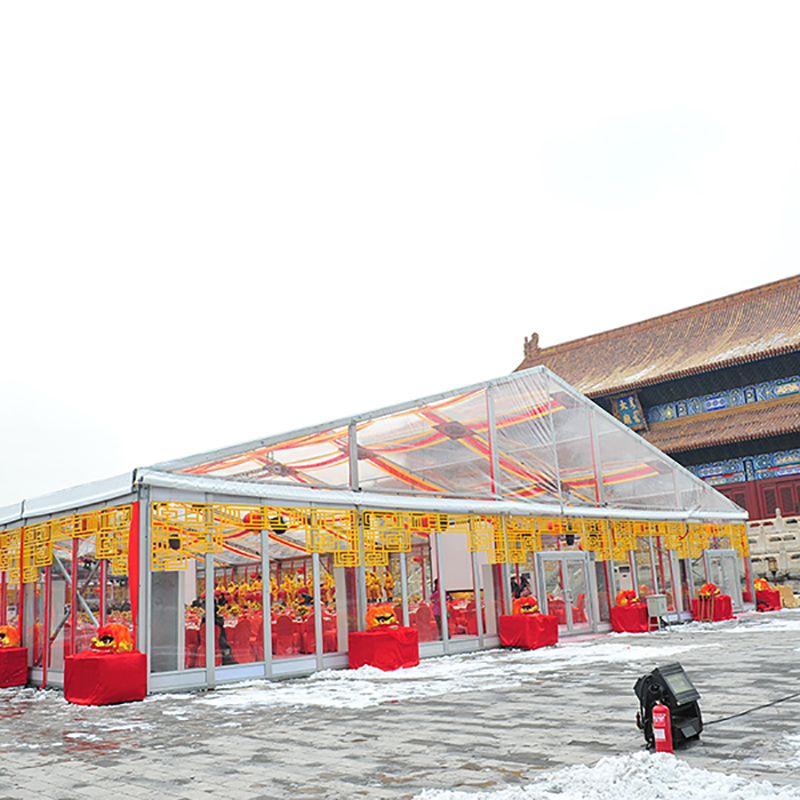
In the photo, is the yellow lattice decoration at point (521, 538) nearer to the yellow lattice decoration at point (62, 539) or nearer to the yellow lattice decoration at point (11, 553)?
the yellow lattice decoration at point (62, 539)

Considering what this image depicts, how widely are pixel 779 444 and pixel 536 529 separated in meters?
16.8

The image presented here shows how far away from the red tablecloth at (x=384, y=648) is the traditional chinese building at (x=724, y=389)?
784 inches

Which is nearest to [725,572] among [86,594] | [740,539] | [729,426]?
[740,539]

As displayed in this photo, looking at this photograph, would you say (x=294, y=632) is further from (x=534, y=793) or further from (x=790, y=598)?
(x=790, y=598)

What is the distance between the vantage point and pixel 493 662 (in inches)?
464

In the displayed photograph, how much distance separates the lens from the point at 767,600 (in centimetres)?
2131

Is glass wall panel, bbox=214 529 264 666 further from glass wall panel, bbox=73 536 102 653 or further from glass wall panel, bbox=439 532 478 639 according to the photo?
glass wall panel, bbox=439 532 478 639

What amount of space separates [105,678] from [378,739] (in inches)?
160

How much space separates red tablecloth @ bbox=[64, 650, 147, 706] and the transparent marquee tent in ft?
1.27

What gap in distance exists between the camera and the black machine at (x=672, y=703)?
17.2 feet

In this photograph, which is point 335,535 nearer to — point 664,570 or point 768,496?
point 664,570

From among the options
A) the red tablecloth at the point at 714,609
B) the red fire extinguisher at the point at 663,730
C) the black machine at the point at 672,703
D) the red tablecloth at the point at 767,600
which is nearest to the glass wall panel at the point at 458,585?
the red tablecloth at the point at 714,609

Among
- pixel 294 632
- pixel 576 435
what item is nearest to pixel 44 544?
pixel 294 632

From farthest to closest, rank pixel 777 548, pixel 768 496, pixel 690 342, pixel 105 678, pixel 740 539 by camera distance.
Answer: pixel 690 342 < pixel 768 496 < pixel 777 548 < pixel 740 539 < pixel 105 678
